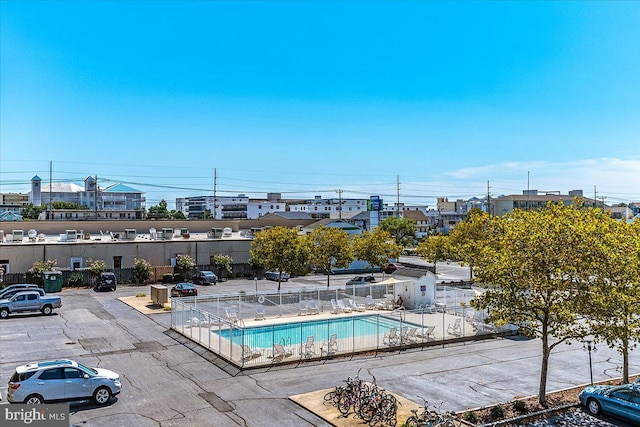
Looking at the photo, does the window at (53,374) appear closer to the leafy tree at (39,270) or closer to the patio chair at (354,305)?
the patio chair at (354,305)

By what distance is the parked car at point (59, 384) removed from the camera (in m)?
16.7

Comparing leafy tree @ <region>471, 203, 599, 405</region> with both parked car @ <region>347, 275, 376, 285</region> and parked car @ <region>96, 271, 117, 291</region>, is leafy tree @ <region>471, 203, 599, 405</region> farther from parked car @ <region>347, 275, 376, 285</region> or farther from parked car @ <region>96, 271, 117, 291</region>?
parked car @ <region>96, 271, 117, 291</region>

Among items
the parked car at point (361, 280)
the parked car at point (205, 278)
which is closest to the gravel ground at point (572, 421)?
the parked car at point (361, 280)

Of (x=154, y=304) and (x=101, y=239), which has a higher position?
(x=101, y=239)

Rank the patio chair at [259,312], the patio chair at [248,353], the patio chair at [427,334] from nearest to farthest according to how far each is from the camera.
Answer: the patio chair at [248,353]
the patio chair at [427,334]
the patio chair at [259,312]

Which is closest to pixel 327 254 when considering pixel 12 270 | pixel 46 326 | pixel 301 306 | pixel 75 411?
pixel 301 306

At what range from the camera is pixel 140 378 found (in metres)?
21.0

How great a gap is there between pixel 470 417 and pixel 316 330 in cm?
1167

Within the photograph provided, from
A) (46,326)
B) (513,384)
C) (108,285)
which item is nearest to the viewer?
(513,384)

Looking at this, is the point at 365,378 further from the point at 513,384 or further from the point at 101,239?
the point at 101,239

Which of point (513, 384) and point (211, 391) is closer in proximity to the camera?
point (211, 391)

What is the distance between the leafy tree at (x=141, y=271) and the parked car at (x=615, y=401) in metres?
40.3

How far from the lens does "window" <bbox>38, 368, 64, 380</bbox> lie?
1708 cm

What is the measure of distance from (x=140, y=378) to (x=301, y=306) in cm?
1488
